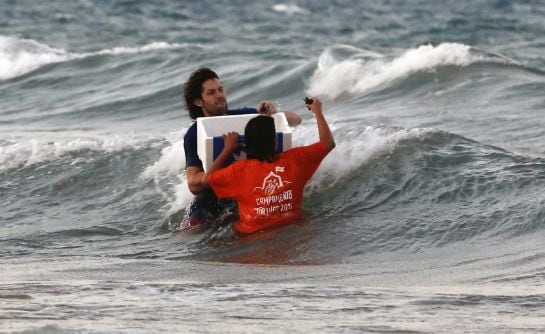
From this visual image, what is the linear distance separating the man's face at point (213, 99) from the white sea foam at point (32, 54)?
11.4m

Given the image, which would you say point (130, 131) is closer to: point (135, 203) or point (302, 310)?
point (135, 203)

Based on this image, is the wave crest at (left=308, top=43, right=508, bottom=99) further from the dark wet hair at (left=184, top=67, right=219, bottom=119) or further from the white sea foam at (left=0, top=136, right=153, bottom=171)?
the dark wet hair at (left=184, top=67, right=219, bottom=119)

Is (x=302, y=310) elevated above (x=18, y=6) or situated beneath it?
situated beneath

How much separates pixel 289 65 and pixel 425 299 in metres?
12.6

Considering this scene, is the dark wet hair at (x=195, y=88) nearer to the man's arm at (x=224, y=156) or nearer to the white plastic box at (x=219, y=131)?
the white plastic box at (x=219, y=131)

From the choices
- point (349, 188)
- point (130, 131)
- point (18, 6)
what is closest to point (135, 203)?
point (349, 188)

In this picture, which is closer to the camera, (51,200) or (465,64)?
(51,200)

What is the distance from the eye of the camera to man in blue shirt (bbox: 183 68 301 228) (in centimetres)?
820

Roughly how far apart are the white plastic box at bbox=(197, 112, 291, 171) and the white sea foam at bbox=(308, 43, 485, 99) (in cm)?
749

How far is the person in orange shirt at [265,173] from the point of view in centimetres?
764

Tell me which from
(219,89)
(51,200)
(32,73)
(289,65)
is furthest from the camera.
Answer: (32,73)

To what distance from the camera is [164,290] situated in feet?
19.5

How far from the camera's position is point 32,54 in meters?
20.8

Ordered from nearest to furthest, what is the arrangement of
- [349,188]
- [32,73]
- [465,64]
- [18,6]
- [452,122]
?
[349,188]
[452,122]
[465,64]
[32,73]
[18,6]
